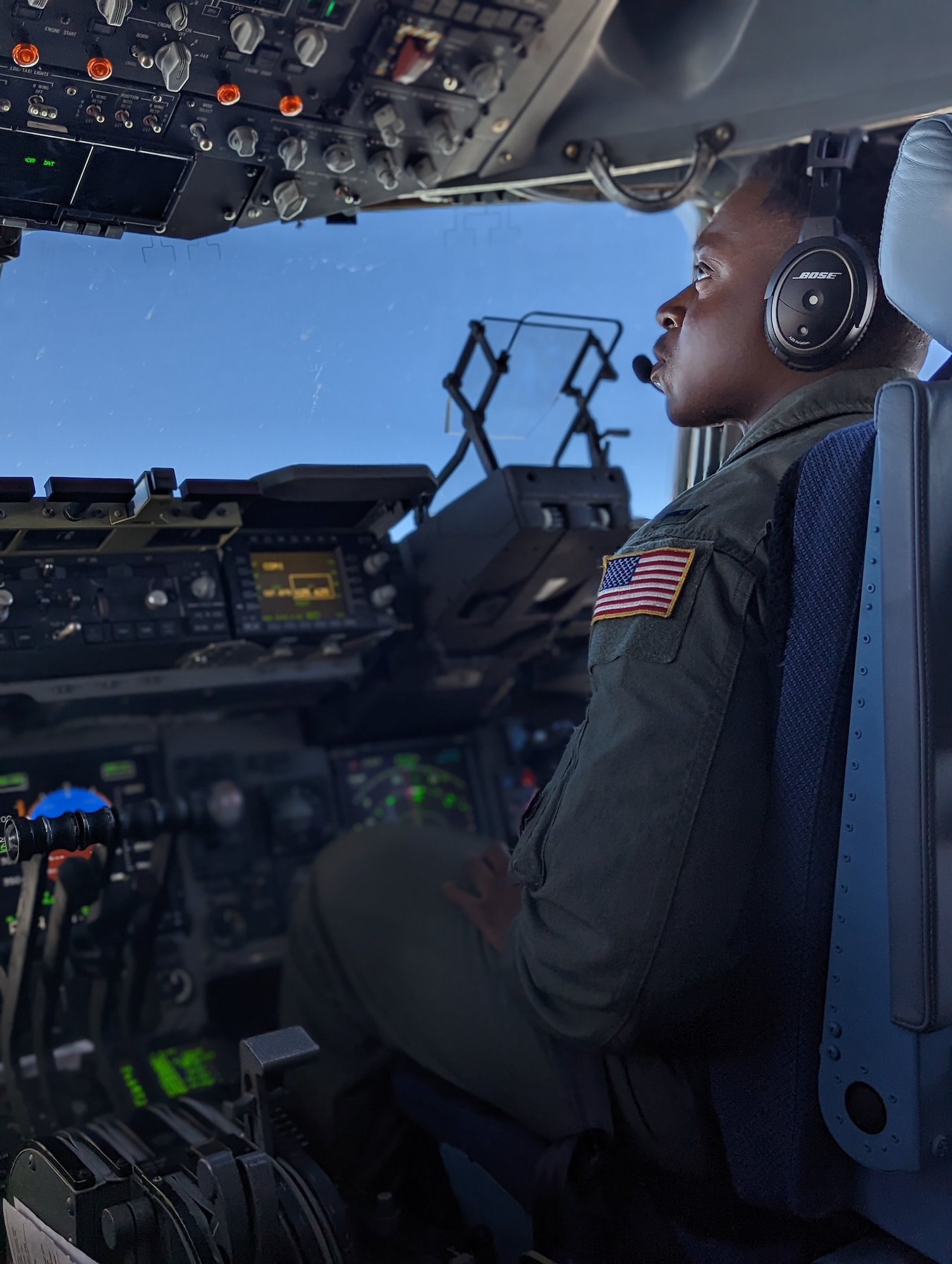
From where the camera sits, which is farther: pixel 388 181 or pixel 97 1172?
pixel 388 181

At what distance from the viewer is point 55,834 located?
4.94 ft

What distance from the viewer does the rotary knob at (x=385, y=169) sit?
2.20 meters

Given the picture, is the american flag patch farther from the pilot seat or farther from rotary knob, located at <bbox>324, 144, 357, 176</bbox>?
rotary knob, located at <bbox>324, 144, 357, 176</bbox>

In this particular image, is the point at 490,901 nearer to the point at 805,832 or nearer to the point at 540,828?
the point at 540,828

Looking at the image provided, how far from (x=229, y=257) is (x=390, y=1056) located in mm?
1639

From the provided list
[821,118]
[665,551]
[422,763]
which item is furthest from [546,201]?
[665,551]

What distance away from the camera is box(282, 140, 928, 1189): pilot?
97 centimetres

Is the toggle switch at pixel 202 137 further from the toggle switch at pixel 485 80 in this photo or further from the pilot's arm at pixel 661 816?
the pilot's arm at pixel 661 816

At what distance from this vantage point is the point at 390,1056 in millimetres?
1619

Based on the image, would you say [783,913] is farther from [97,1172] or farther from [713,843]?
[97,1172]

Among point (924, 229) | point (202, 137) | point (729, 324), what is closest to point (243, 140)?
point (202, 137)

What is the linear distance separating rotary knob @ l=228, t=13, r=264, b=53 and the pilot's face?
918mm

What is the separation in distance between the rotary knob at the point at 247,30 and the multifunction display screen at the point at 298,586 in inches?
37.2

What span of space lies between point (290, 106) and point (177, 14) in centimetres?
29
